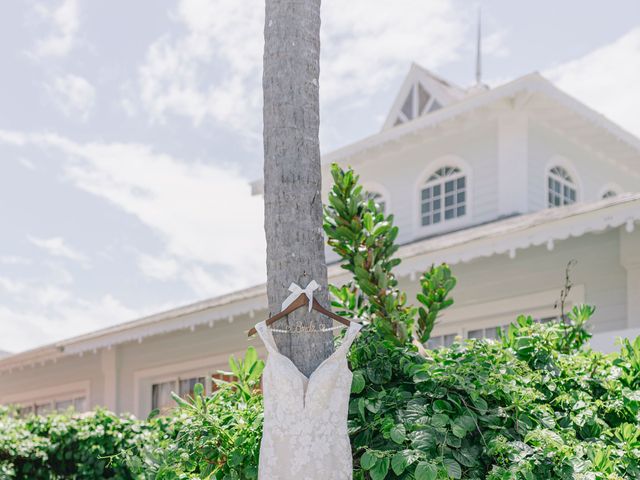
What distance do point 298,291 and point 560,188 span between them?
10.1 meters

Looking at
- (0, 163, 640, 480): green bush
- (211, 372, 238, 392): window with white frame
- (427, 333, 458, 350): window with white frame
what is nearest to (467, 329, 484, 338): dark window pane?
(427, 333, 458, 350): window with white frame

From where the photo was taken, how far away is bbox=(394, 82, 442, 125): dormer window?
15.6 metres

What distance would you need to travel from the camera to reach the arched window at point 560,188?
44.2ft

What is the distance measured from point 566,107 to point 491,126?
108cm

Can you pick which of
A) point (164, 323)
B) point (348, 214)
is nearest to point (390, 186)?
point (164, 323)

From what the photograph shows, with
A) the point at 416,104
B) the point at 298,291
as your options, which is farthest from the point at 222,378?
the point at 416,104

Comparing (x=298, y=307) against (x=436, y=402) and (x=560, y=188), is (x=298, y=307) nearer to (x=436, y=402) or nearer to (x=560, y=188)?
(x=436, y=402)

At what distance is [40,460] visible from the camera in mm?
8125

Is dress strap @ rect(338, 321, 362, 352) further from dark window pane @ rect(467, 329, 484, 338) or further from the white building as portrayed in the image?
dark window pane @ rect(467, 329, 484, 338)

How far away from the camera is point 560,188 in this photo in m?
13.7

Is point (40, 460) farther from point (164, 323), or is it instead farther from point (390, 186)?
point (390, 186)

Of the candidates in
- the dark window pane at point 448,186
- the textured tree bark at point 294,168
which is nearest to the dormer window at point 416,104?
the dark window pane at point 448,186

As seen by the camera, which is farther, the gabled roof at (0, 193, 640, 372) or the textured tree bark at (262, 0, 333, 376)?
the gabled roof at (0, 193, 640, 372)

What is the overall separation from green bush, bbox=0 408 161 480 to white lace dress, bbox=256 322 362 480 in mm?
3673
